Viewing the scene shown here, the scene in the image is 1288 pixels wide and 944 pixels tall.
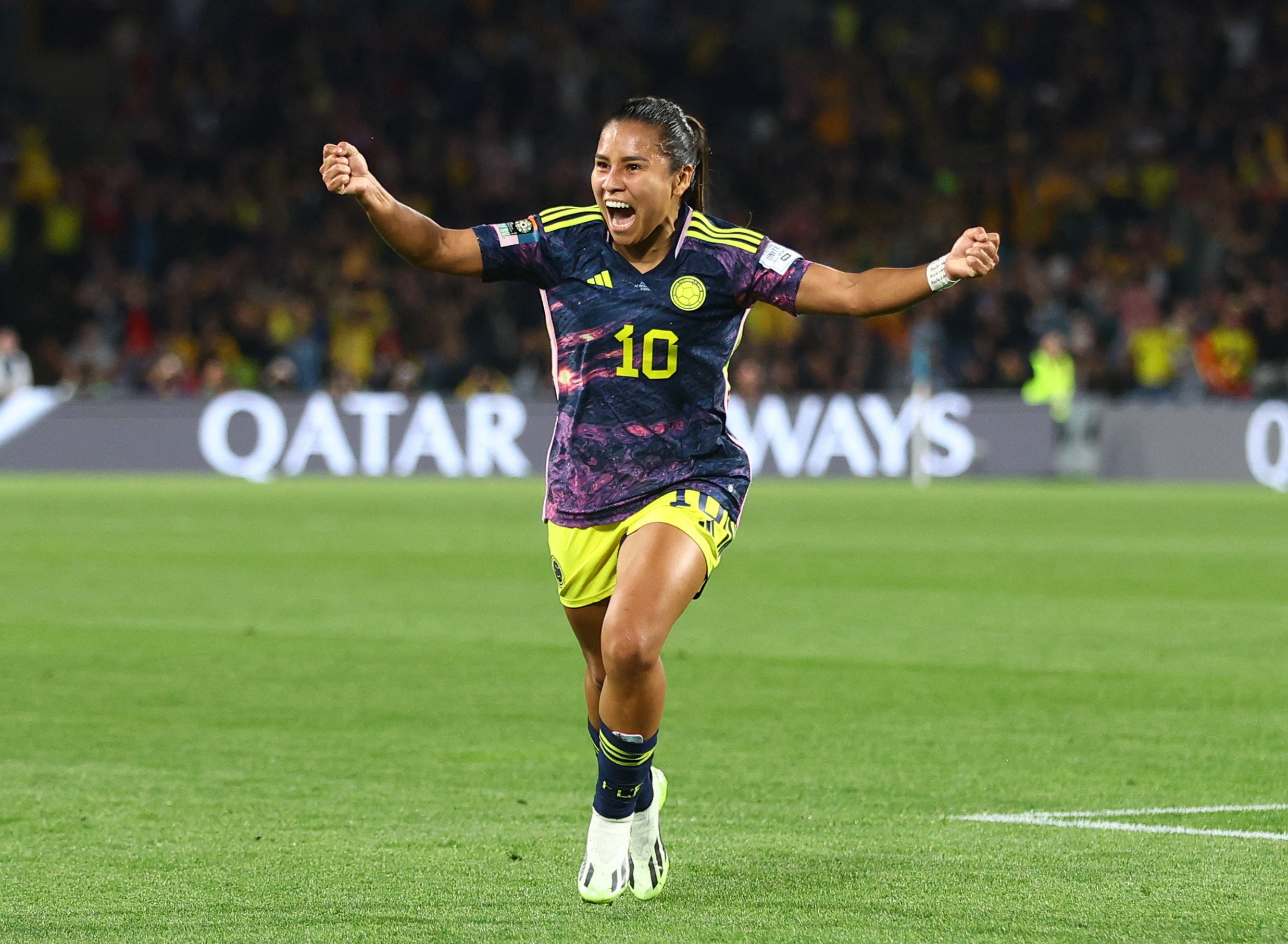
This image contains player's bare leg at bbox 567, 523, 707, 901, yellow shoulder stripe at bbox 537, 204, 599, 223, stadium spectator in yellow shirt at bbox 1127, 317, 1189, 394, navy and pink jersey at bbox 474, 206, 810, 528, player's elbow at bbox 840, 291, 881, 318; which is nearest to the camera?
player's bare leg at bbox 567, 523, 707, 901

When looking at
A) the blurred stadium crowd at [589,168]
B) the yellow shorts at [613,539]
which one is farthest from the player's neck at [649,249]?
the blurred stadium crowd at [589,168]

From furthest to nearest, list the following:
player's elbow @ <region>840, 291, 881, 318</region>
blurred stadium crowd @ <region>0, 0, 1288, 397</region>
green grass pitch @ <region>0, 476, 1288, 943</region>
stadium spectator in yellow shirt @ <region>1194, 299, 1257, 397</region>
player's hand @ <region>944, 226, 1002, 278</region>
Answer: blurred stadium crowd @ <region>0, 0, 1288, 397</region> → stadium spectator in yellow shirt @ <region>1194, 299, 1257, 397</region> → player's elbow @ <region>840, 291, 881, 318</region> → player's hand @ <region>944, 226, 1002, 278</region> → green grass pitch @ <region>0, 476, 1288, 943</region>

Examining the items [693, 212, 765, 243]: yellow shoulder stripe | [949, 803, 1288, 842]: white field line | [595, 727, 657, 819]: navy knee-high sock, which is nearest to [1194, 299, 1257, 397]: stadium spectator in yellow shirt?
[949, 803, 1288, 842]: white field line

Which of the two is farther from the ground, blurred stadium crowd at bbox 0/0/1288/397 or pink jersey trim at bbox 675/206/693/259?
pink jersey trim at bbox 675/206/693/259

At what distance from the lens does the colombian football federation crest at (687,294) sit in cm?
584

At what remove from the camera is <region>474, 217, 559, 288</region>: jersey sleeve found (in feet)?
19.5

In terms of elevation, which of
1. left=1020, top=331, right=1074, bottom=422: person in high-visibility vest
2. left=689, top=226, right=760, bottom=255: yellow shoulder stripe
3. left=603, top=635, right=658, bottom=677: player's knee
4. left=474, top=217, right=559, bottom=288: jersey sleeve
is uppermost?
left=689, top=226, right=760, bottom=255: yellow shoulder stripe

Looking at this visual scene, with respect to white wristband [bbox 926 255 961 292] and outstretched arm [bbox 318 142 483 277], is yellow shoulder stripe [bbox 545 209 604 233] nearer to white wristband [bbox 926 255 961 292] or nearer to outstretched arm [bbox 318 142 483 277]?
outstretched arm [bbox 318 142 483 277]

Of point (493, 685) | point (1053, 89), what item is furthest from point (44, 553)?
point (1053, 89)

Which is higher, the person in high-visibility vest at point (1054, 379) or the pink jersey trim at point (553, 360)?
the pink jersey trim at point (553, 360)

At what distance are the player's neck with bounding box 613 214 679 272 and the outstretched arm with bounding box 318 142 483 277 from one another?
40 cm

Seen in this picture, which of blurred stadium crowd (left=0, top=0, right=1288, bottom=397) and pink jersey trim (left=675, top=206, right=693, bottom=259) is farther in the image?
blurred stadium crowd (left=0, top=0, right=1288, bottom=397)

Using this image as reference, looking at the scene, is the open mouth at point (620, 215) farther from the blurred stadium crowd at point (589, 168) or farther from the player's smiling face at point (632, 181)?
the blurred stadium crowd at point (589, 168)

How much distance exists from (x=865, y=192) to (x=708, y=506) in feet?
86.8
